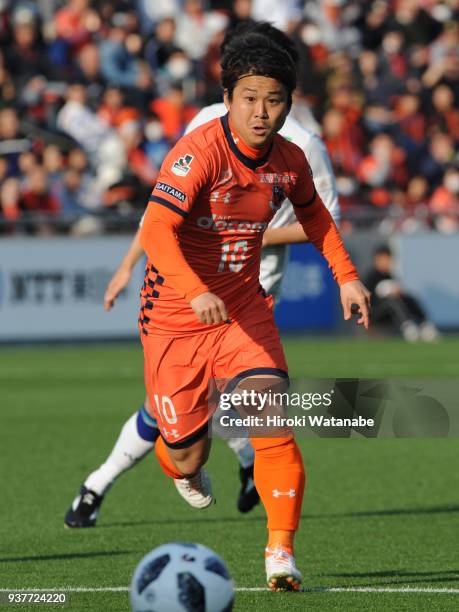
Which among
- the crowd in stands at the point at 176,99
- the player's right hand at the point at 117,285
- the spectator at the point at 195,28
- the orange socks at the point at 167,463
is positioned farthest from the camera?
the spectator at the point at 195,28

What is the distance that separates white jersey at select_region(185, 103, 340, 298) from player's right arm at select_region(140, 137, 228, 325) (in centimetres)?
201

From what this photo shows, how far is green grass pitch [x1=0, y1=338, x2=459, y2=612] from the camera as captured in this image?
20.1 feet

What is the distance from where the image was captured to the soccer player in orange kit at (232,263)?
19.5ft

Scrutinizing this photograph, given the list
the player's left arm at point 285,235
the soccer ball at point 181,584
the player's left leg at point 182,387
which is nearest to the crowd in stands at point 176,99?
the player's left arm at point 285,235

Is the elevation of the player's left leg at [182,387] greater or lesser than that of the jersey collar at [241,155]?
lesser

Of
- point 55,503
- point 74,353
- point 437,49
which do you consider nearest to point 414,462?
point 55,503

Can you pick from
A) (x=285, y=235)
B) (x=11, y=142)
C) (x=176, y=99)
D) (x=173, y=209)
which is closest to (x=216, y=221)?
(x=173, y=209)

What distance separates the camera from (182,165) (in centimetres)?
596

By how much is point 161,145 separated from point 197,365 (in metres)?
14.0

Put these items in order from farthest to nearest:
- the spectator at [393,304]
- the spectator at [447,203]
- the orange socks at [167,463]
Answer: the spectator at [447,203] → the spectator at [393,304] → the orange socks at [167,463]

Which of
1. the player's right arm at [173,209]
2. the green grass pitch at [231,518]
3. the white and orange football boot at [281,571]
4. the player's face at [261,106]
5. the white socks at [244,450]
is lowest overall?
the green grass pitch at [231,518]

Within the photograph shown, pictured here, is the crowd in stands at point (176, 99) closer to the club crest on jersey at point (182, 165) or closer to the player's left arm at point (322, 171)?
the player's left arm at point (322, 171)

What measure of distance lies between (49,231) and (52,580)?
13114mm

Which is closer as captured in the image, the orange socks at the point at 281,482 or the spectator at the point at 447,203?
the orange socks at the point at 281,482
